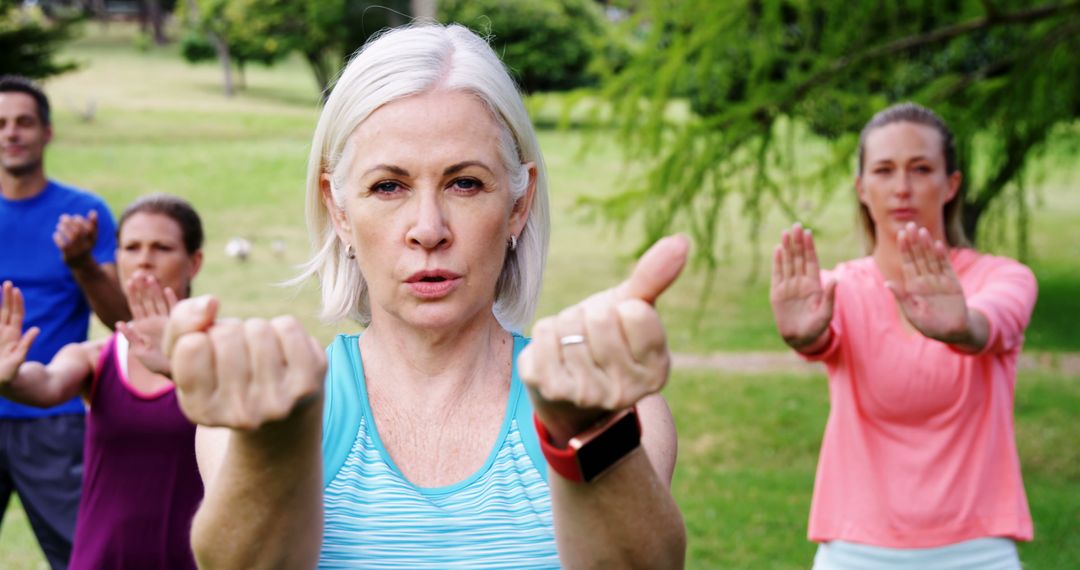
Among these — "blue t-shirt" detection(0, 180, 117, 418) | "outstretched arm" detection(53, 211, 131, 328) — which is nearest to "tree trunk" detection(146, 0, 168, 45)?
"blue t-shirt" detection(0, 180, 117, 418)

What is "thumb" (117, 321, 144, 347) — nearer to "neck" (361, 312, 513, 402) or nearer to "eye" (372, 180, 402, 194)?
"neck" (361, 312, 513, 402)

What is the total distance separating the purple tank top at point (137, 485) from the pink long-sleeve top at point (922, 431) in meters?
1.95

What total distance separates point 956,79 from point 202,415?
261 inches

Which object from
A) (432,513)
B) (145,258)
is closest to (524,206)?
(432,513)

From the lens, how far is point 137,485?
3.87 m

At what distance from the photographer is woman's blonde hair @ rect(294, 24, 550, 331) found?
2.07 metres

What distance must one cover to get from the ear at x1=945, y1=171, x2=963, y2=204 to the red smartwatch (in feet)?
8.72

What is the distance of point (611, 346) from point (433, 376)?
2.50 ft

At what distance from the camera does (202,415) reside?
1494 millimetres

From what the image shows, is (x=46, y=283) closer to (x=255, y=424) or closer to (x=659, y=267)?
(x=255, y=424)

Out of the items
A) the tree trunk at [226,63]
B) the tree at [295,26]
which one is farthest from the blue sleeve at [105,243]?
the tree trunk at [226,63]

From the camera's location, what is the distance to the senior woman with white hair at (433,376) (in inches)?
59.6

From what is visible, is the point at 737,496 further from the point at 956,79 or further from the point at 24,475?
the point at 24,475

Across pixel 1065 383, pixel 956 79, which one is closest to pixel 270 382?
pixel 956 79
